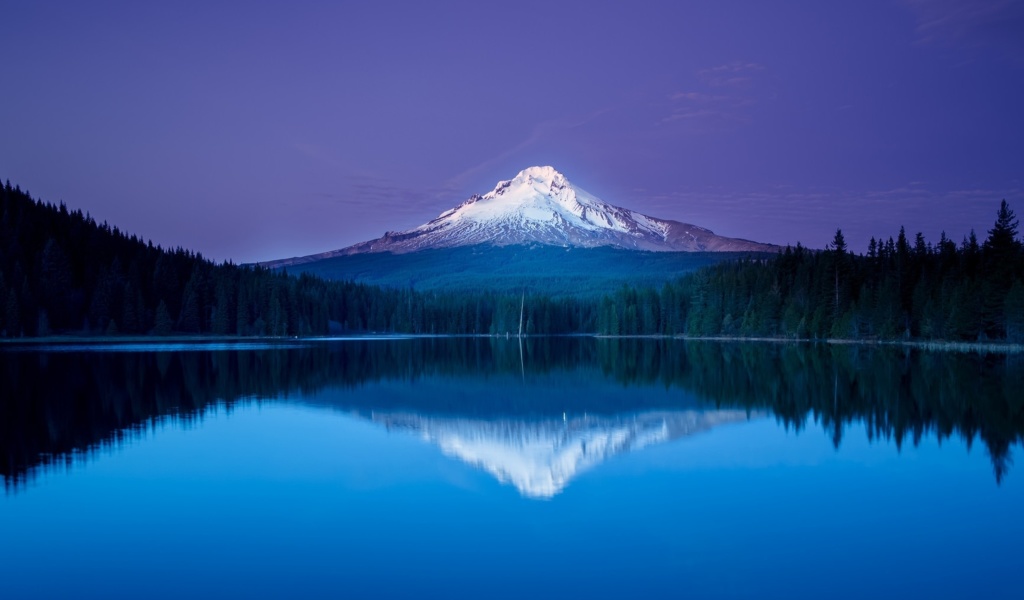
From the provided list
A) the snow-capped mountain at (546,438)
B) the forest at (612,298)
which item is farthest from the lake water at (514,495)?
the forest at (612,298)

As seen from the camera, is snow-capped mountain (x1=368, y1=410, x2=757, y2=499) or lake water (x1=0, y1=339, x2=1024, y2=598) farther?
snow-capped mountain (x1=368, y1=410, x2=757, y2=499)

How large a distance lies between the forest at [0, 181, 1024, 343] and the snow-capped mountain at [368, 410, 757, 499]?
46.4 meters

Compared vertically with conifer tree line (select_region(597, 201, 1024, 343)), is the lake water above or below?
below

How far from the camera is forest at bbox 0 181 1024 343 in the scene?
238 feet

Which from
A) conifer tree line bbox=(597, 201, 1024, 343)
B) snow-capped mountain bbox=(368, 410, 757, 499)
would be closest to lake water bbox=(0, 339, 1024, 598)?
snow-capped mountain bbox=(368, 410, 757, 499)

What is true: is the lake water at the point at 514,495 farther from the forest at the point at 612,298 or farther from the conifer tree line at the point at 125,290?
the conifer tree line at the point at 125,290

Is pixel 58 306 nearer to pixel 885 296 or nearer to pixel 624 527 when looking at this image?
pixel 885 296

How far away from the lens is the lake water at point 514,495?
10570mm

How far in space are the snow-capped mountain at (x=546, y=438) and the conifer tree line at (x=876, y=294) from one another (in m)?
46.1

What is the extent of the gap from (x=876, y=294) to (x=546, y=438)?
65.9 meters

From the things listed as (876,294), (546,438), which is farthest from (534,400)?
(876,294)

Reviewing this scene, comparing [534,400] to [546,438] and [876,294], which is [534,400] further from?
[876,294]

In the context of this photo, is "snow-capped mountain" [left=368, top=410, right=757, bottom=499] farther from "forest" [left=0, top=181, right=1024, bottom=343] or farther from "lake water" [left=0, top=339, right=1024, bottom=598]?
"forest" [left=0, top=181, right=1024, bottom=343]

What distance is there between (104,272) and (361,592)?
10943 cm
